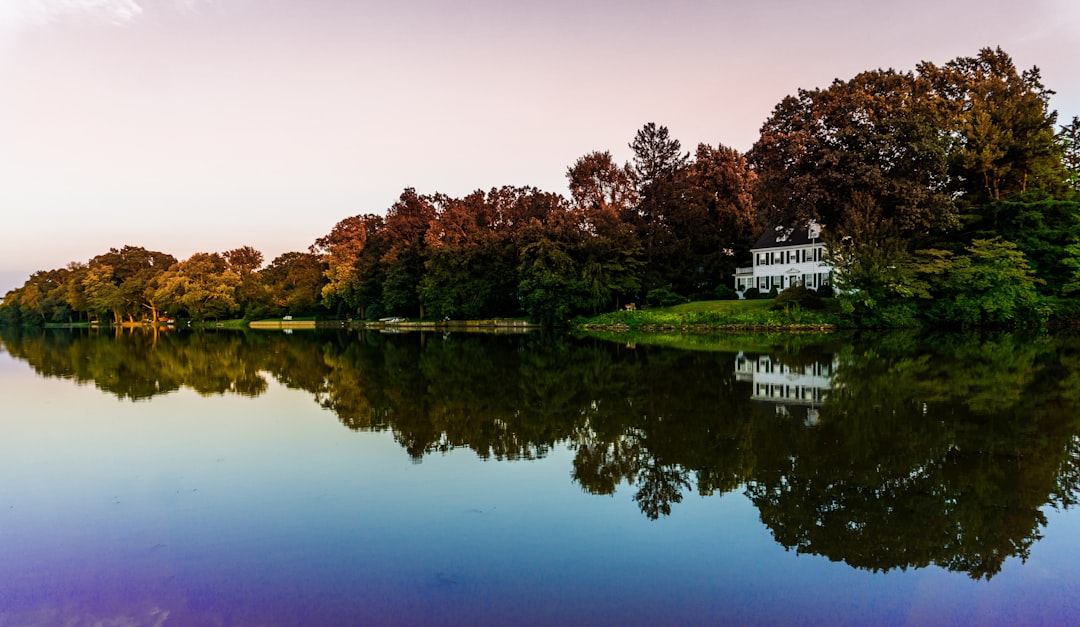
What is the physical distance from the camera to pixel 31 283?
114 m

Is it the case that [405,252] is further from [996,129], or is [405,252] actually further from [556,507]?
[556,507]

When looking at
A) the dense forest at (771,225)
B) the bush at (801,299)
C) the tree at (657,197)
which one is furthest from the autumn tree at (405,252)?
the bush at (801,299)

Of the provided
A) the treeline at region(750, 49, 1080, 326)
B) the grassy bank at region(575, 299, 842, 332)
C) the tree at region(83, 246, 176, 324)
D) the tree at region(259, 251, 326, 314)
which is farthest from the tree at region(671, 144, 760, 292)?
the tree at region(83, 246, 176, 324)

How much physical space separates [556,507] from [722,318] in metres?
37.1

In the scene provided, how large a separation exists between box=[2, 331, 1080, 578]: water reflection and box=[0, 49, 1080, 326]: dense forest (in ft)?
42.6

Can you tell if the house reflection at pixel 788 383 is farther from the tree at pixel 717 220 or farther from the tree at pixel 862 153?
the tree at pixel 717 220

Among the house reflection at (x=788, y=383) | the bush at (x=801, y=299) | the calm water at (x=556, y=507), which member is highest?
the bush at (x=801, y=299)

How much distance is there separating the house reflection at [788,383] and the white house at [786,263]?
29669mm

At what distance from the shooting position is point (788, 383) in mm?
16531

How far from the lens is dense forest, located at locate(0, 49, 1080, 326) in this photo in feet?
120

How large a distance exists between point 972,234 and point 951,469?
38.9 m

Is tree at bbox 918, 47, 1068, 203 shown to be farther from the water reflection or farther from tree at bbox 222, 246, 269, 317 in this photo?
tree at bbox 222, 246, 269, 317

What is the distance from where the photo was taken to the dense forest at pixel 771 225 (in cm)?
3659

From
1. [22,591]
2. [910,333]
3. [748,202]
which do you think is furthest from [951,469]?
[748,202]
